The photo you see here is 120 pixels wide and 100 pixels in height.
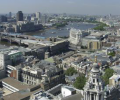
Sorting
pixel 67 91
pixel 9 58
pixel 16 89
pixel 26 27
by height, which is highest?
pixel 67 91

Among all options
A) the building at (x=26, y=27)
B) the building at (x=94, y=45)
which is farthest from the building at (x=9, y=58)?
the building at (x=26, y=27)

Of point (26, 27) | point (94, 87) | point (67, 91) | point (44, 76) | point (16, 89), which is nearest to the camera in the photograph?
point (94, 87)

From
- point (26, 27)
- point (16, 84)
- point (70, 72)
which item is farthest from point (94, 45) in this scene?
point (26, 27)

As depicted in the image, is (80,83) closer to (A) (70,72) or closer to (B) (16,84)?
(A) (70,72)

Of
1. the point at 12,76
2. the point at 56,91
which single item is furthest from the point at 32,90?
the point at 12,76

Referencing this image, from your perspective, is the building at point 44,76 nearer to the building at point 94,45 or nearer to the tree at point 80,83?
the tree at point 80,83

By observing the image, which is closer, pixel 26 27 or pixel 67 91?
pixel 67 91

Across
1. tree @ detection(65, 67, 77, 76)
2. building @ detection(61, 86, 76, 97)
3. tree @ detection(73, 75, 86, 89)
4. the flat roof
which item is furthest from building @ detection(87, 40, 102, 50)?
building @ detection(61, 86, 76, 97)

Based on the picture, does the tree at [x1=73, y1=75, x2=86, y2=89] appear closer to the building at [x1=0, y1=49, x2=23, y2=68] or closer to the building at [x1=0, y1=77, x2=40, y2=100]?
the building at [x1=0, y1=77, x2=40, y2=100]

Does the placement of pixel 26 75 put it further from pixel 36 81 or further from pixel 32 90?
pixel 32 90
